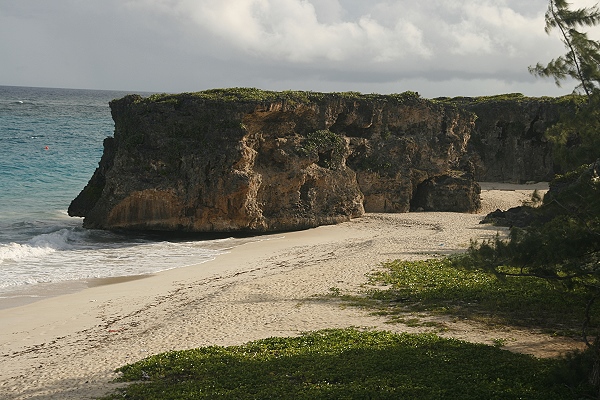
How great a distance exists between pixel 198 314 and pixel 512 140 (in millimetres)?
41019

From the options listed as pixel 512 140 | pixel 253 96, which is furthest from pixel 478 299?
pixel 512 140

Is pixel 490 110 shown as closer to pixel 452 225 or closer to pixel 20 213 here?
pixel 452 225

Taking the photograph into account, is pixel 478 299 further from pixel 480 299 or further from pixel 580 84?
pixel 580 84

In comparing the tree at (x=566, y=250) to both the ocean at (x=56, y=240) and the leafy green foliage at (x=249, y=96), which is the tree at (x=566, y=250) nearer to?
the ocean at (x=56, y=240)

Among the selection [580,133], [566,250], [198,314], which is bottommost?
[198,314]

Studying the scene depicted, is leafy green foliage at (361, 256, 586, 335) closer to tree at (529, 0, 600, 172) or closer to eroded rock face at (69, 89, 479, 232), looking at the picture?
tree at (529, 0, 600, 172)

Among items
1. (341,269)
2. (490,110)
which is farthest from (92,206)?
(490,110)

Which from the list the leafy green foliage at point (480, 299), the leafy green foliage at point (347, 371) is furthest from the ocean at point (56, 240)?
the leafy green foliage at point (347, 371)

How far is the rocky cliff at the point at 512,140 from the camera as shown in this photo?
52.2 metres

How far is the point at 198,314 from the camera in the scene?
60.0 ft

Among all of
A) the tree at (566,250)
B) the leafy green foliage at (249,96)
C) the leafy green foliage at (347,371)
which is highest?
the leafy green foliage at (249,96)

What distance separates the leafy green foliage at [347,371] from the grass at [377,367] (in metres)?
0.02

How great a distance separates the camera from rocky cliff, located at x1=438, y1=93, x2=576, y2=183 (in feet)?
171

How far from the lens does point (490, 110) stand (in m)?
53.5
